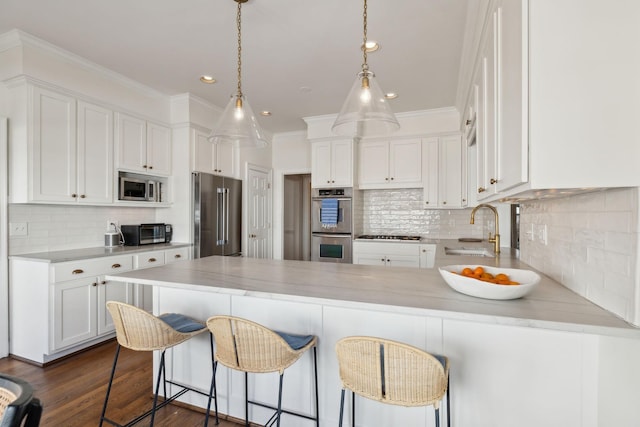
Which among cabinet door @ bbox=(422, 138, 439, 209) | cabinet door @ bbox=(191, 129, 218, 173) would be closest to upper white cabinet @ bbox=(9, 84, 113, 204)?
cabinet door @ bbox=(191, 129, 218, 173)

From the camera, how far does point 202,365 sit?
2.02 metres

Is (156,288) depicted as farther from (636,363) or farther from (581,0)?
(581,0)

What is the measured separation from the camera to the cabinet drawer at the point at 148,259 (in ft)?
10.6

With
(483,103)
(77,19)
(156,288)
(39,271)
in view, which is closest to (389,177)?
(483,103)

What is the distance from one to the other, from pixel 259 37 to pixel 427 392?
103 inches

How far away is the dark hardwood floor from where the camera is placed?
196cm

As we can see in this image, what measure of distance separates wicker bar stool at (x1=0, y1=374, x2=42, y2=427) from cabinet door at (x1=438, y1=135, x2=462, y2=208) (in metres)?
4.29

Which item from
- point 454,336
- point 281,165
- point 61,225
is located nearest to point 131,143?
point 61,225

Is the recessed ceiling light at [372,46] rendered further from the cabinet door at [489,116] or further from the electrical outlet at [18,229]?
the electrical outlet at [18,229]

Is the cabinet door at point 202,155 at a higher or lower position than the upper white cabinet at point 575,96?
higher

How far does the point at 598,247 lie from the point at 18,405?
1.75 metres

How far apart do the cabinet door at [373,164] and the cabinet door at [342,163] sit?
22 centimetres

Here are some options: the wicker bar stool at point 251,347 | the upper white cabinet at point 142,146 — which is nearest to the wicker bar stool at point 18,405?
the wicker bar stool at point 251,347

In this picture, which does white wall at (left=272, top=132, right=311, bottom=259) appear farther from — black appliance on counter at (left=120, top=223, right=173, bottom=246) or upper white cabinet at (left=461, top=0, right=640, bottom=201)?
upper white cabinet at (left=461, top=0, right=640, bottom=201)
